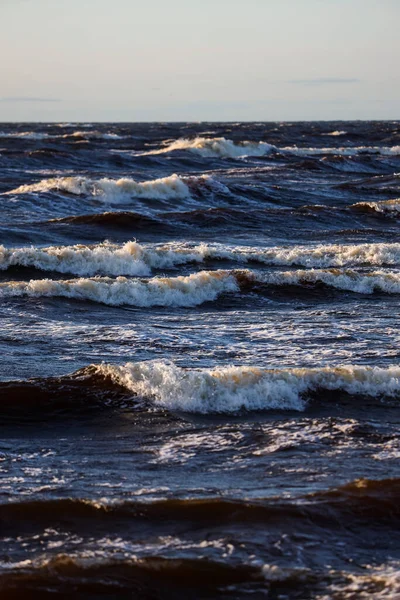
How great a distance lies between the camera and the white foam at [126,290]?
15031 millimetres

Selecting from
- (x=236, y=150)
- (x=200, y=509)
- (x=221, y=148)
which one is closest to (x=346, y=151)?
(x=236, y=150)

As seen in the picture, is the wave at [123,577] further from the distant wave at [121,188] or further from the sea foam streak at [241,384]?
the distant wave at [121,188]

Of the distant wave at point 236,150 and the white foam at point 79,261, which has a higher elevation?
the distant wave at point 236,150

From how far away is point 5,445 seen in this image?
7922 millimetres

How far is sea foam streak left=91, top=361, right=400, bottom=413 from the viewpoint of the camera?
8.95 m

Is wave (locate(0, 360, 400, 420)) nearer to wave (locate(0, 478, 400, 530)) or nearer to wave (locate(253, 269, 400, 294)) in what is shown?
wave (locate(0, 478, 400, 530))

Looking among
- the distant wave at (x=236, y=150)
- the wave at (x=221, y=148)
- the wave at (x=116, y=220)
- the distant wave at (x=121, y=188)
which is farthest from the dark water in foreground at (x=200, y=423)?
the distant wave at (x=236, y=150)

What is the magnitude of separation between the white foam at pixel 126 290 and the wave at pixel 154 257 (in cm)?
213

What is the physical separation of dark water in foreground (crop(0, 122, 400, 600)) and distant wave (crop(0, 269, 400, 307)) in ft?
0.12

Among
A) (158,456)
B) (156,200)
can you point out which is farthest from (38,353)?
(156,200)

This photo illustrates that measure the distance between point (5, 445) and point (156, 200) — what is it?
946 inches

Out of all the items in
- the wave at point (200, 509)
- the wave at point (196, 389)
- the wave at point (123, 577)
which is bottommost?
the wave at point (123, 577)

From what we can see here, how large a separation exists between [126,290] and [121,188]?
1675 cm

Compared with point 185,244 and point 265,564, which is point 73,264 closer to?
point 185,244
